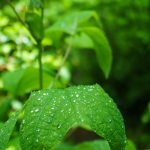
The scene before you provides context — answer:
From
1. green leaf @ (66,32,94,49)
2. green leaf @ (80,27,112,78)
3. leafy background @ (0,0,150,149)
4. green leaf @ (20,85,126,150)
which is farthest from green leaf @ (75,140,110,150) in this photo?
leafy background @ (0,0,150,149)

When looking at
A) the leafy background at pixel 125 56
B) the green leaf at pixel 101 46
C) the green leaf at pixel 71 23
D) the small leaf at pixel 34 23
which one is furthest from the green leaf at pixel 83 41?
the leafy background at pixel 125 56

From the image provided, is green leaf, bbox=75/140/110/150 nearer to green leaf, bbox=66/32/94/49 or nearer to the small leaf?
the small leaf

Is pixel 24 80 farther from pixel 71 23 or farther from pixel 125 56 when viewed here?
pixel 125 56

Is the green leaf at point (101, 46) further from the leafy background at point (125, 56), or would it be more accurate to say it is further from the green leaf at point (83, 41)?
the leafy background at point (125, 56)

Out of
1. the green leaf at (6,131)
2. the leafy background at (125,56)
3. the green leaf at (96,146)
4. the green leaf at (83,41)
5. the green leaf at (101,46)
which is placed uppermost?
the green leaf at (6,131)

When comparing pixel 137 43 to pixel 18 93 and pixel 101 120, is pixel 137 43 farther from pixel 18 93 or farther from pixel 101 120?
pixel 101 120

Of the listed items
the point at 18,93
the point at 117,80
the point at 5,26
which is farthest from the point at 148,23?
the point at 18,93
